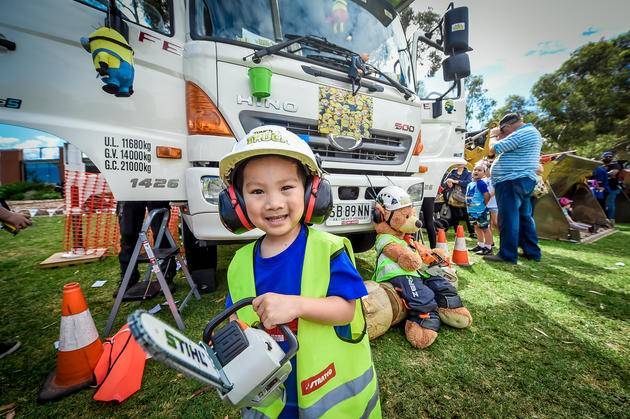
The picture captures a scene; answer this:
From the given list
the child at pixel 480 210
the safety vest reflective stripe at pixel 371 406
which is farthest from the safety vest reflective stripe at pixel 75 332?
the child at pixel 480 210

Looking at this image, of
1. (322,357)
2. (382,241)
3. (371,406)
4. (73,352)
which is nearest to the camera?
(322,357)

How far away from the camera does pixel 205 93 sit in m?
2.00

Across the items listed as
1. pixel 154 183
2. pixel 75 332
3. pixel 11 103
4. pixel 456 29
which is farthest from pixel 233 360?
pixel 456 29

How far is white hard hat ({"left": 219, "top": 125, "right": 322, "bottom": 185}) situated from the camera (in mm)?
935

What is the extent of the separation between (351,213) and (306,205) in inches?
60.9

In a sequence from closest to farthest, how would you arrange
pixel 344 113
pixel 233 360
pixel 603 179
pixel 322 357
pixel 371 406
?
pixel 233 360 → pixel 322 357 → pixel 371 406 → pixel 344 113 → pixel 603 179

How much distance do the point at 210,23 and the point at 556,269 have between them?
17.3 feet

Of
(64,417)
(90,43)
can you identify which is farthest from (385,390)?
(90,43)

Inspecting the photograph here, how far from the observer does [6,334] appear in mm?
2027

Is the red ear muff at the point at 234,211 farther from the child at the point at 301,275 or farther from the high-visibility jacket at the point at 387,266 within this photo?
the high-visibility jacket at the point at 387,266

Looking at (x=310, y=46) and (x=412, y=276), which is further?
(x=310, y=46)

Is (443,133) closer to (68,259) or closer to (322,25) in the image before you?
(322,25)

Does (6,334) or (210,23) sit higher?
(210,23)

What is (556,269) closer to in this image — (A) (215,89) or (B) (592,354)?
(B) (592,354)
